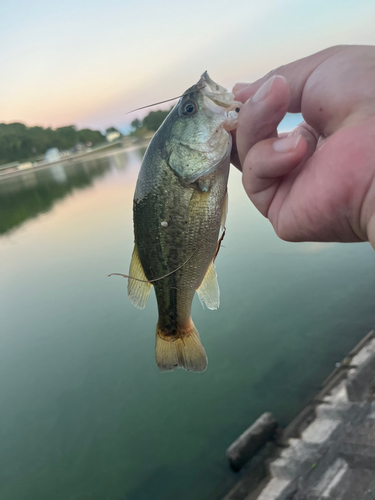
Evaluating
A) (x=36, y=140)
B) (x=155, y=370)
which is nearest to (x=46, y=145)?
(x=36, y=140)

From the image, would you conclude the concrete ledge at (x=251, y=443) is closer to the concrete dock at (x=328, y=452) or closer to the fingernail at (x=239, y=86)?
the concrete dock at (x=328, y=452)

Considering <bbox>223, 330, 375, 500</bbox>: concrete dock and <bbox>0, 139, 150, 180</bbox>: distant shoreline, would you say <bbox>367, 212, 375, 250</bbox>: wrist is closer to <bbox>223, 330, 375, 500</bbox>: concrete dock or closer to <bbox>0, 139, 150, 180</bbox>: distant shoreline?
<bbox>223, 330, 375, 500</bbox>: concrete dock

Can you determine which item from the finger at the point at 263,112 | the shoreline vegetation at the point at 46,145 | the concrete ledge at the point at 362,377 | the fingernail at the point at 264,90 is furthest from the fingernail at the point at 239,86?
the shoreline vegetation at the point at 46,145

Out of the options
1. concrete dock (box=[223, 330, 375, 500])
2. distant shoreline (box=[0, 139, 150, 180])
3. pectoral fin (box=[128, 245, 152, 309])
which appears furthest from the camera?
distant shoreline (box=[0, 139, 150, 180])

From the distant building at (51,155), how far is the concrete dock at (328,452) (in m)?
87.9

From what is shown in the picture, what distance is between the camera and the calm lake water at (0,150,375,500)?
5.43 metres

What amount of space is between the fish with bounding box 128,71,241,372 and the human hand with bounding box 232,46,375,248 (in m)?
0.18

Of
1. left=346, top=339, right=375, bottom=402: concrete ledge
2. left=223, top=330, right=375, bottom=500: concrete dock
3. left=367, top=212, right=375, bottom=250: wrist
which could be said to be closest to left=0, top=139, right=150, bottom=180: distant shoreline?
left=346, top=339, right=375, bottom=402: concrete ledge

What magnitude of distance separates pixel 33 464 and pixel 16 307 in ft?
19.2

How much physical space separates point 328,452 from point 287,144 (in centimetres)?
389

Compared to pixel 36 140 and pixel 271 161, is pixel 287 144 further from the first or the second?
pixel 36 140

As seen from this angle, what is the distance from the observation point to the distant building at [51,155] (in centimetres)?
8083

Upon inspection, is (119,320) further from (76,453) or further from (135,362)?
(76,453)

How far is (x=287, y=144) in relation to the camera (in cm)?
137
